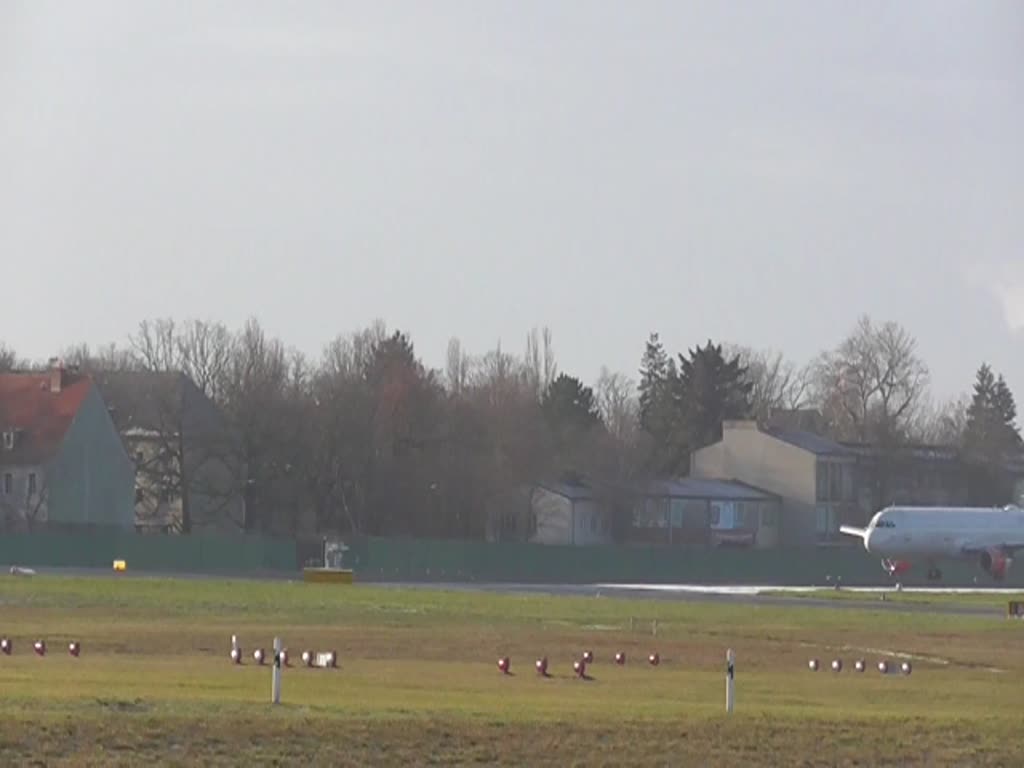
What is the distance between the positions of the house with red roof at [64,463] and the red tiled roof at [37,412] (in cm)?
5

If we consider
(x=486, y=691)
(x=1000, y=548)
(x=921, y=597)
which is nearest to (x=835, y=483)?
(x=1000, y=548)

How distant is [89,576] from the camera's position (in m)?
87.0

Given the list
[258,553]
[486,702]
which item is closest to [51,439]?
[258,553]

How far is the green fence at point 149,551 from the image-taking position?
10381 centimetres

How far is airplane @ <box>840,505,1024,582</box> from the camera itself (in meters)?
109

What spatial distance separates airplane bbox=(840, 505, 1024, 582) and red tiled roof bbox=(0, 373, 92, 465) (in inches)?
1644

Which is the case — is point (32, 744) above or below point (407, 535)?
below

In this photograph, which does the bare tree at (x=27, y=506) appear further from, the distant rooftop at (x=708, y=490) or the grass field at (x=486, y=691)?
the grass field at (x=486, y=691)

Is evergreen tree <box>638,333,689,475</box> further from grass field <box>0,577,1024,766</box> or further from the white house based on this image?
grass field <box>0,577,1024,766</box>

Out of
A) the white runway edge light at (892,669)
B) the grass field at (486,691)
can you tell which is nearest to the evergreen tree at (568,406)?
the grass field at (486,691)

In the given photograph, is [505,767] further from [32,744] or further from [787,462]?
[787,462]

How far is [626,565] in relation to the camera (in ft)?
377

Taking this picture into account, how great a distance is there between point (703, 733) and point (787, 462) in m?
124

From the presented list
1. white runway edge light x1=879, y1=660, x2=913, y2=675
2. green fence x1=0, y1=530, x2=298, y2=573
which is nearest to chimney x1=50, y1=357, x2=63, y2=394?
green fence x1=0, y1=530, x2=298, y2=573
